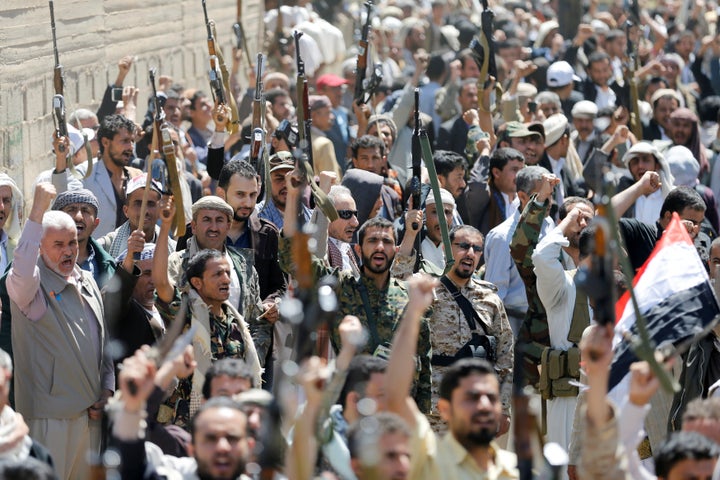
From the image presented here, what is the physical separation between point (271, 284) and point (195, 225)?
706 millimetres

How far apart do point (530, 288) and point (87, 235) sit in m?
2.49

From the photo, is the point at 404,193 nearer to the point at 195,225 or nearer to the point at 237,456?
the point at 195,225

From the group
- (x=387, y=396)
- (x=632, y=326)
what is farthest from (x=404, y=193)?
(x=387, y=396)

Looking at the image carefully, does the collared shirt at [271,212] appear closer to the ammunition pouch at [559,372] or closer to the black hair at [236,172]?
the black hair at [236,172]

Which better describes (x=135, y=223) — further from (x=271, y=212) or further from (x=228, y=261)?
(x=228, y=261)

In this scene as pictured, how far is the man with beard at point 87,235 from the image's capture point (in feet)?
26.4

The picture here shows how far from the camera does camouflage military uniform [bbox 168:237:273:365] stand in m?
8.06

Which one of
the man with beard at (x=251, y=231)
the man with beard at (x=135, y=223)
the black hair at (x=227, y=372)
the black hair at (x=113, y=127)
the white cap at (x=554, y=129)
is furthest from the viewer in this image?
the white cap at (x=554, y=129)

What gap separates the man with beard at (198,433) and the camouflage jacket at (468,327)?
252 centimetres

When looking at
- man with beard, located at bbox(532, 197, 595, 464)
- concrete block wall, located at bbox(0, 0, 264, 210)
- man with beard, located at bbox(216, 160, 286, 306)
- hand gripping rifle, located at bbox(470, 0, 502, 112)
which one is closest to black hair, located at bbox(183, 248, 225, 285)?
man with beard, located at bbox(216, 160, 286, 306)

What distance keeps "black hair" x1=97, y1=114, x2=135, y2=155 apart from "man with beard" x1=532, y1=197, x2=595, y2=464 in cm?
299

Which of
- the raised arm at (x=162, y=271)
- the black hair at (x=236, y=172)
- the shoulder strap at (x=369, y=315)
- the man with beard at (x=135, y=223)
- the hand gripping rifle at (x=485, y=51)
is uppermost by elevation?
the hand gripping rifle at (x=485, y=51)

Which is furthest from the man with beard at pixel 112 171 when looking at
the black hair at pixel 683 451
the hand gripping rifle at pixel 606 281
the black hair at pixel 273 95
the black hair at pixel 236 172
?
the black hair at pixel 683 451

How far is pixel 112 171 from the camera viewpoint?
389 inches
